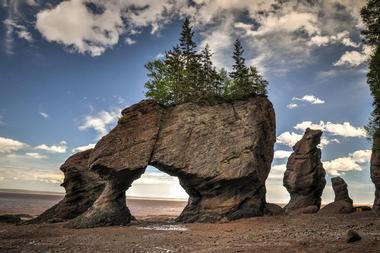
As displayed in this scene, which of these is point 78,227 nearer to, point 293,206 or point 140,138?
point 140,138

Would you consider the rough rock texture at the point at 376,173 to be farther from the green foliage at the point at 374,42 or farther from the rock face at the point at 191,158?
the rock face at the point at 191,158

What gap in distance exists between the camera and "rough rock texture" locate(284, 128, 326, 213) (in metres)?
49.1

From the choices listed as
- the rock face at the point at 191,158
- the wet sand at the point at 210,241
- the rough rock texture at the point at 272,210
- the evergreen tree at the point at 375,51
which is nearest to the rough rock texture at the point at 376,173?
the evergreen tree at the point at 375,51

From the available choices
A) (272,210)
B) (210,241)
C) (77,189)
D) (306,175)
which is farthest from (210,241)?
(306,175)

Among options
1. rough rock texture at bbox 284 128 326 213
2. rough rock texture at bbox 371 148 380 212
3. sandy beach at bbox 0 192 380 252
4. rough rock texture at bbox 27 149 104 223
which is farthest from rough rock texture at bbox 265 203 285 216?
rough rock texture at bbox 27 149 104 223

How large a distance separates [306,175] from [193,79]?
22727 millimetres

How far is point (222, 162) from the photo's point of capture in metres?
33.2

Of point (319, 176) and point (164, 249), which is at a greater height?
point (319, 176)

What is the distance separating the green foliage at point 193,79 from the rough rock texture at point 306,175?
12.3m

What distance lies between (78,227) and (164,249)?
49.9 feet

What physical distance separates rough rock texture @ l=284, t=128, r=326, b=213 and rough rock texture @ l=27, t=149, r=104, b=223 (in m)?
27.8

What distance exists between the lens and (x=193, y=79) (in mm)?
43031

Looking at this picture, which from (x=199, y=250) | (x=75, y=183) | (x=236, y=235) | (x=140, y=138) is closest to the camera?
(x=199, y=250)

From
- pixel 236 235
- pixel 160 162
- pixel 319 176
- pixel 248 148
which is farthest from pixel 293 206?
pixel 236 235
